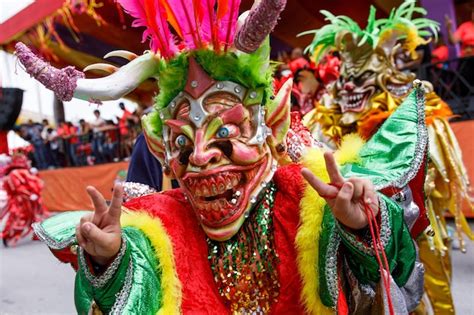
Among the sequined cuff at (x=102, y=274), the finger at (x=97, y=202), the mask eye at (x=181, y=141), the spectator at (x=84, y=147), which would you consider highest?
the mask eye at (x=181, y=141)

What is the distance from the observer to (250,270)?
1.43 meters

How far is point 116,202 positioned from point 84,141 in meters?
9.55

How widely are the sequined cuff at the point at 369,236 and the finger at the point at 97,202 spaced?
0.63 meters

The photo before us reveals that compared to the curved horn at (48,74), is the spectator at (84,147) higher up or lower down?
lower down

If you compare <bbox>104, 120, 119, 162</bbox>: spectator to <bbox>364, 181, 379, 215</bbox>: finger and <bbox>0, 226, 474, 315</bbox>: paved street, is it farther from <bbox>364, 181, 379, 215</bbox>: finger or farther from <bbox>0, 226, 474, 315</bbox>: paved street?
<bbox>364, 181, 379, 215</bbox>: finger

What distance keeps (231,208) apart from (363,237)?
41 centimetres

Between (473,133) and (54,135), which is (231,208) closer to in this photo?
(473,133)

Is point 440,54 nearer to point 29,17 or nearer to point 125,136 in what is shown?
point 125,136

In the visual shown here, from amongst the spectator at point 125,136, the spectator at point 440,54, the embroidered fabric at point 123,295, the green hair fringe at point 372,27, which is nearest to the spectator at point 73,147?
the spectator at point 125,136

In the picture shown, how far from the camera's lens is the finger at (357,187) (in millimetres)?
1115

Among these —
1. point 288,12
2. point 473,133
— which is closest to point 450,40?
point 473,133

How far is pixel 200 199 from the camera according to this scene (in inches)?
55.6

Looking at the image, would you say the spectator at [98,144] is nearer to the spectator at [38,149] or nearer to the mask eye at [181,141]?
the spectator at [38,149]

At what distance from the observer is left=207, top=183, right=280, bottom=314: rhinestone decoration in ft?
4.67
